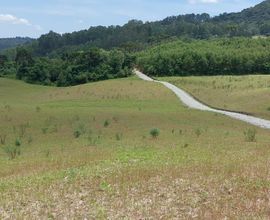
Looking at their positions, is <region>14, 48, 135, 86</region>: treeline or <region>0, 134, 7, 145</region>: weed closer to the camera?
<region>0, 134, 7, 145</region>: weed

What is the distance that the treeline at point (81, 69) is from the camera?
139 meters

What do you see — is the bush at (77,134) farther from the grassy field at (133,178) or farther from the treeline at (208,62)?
the treeline at (208,62)

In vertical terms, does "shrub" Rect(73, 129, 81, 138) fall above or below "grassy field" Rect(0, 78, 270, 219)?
below

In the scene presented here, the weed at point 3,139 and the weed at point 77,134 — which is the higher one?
the weed at point 77,134

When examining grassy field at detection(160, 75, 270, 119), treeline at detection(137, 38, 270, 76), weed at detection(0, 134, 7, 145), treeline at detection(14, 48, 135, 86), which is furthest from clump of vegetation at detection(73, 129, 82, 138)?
treeline at detection(137, 38, 270, 76)

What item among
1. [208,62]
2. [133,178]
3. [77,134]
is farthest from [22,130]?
[208,62]

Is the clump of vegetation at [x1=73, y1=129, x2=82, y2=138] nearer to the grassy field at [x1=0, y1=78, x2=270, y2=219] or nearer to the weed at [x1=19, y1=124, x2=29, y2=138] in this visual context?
the grassy field at [x1=0, y1=78, x2=270, y2=219]

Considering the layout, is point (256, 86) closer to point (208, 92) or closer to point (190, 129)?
point (208, 92)

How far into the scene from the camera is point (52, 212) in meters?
12.2

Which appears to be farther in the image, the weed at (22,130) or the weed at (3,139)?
the weed at (22,130)

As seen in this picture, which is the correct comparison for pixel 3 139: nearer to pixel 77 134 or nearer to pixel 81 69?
pixel 77 134

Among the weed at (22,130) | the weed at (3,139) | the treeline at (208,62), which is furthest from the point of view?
the treeline at (208,62)

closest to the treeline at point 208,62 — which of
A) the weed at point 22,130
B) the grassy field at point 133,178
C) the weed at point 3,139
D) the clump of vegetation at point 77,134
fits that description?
the weed at point 22,130

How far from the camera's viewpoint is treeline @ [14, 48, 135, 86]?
139m
